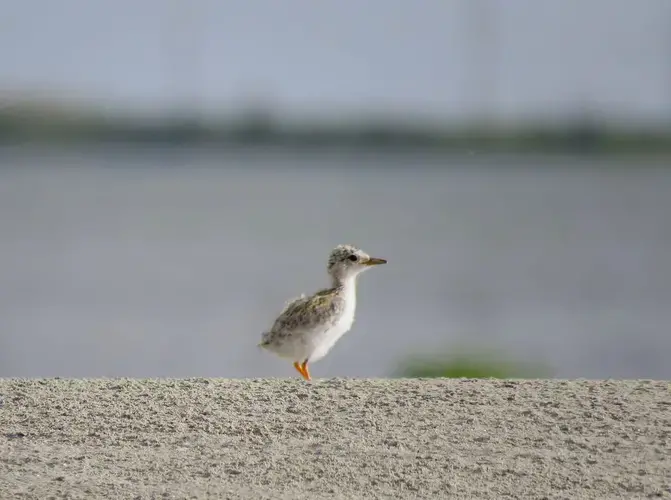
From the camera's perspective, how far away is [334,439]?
6.00 metres

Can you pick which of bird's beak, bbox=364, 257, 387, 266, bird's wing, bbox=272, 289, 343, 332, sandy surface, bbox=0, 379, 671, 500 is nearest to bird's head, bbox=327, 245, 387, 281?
bird's beak, bbox=364, 257, 387, 266

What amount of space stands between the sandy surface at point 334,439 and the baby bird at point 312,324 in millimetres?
714

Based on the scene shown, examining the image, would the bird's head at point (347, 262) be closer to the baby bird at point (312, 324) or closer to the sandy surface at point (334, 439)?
the baby bird at point (312, 324)

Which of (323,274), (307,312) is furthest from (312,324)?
(323,274)

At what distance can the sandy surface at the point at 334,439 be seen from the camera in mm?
5434

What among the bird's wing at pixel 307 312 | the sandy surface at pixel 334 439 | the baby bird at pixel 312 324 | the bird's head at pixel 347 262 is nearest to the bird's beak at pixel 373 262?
the bird's head at pixel 347 262

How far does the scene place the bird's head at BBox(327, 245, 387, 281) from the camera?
27.5 ft

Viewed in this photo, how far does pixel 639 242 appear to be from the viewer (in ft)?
122

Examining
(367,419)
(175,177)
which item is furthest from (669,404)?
(175,177)

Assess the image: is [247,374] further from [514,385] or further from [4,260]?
[4,260]

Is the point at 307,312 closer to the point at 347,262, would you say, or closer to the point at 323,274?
the point at 347,262

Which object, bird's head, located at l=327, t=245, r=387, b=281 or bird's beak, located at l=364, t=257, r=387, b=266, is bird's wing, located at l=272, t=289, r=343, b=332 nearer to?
bird's head, located at l=327, t=245, r=387, b=281

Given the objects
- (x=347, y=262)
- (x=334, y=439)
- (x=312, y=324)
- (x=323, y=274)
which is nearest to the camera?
(x=334, y=439)

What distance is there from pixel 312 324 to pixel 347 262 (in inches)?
29.5
